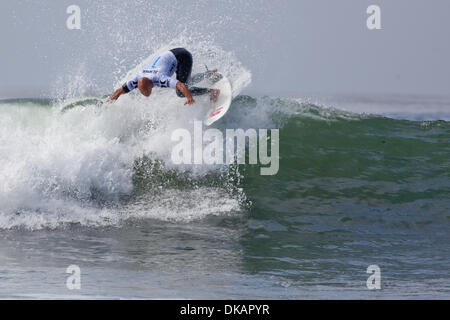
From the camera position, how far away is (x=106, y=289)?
5234 mm

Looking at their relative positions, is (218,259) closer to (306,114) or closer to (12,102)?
(306,114)

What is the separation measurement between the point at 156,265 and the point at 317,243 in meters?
2.31

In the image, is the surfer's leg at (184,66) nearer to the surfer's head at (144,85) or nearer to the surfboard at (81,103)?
the surfer's head at (144,85)

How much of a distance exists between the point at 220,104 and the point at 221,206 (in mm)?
2301

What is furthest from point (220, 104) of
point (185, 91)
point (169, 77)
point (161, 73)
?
point (161, 73)

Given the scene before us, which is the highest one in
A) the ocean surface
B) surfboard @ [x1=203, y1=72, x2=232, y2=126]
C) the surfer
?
the surfer

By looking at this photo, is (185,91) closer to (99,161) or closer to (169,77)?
(169,77)

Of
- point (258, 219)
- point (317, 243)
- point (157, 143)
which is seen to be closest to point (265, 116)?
point (157, 143)

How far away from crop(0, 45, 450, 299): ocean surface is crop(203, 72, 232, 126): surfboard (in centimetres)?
32

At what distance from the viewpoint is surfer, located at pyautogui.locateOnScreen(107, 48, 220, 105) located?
9758 millimetres

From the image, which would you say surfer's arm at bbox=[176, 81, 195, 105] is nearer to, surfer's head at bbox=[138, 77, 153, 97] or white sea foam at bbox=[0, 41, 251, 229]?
surfer's head at bbox=[138, 77, 153, 97]

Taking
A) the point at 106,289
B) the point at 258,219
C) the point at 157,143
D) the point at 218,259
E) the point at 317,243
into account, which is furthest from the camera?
the point at 157,143

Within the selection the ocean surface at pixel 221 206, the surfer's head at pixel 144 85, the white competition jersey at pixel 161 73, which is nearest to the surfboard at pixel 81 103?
the ocean surface at pixel 221 206

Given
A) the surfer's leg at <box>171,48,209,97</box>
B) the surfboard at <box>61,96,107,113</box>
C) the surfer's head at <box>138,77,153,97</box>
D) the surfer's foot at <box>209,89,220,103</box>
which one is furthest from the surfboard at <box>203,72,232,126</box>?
the surfboard at <box>61,96,107,113</box>
